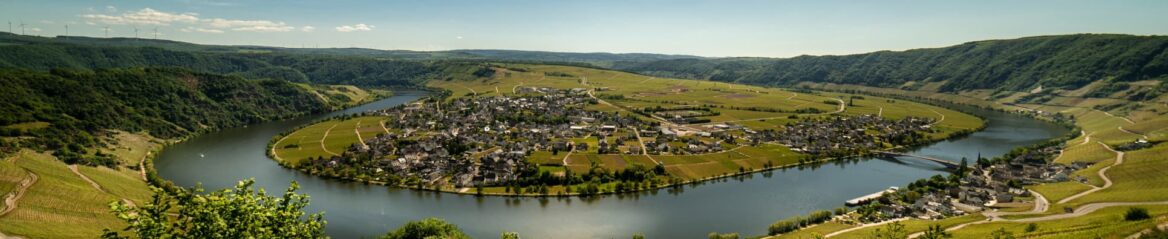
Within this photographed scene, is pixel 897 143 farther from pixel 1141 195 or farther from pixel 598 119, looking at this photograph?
pixel 598 119

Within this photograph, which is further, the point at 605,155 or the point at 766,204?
the point at 605,155

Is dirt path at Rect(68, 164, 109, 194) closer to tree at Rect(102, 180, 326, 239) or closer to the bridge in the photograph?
tree at Rect(102, 180, 326, 239)

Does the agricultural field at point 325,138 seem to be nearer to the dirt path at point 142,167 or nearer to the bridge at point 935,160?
the dirt path at point 142,167

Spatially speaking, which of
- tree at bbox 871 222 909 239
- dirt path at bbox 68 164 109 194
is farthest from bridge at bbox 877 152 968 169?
dirt path at bbox 68 164 109 194

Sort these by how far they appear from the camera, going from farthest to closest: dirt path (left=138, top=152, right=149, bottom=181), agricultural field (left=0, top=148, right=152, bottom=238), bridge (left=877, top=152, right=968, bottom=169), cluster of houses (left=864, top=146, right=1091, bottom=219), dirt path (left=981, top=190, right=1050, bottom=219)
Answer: bridge (left=877, top=152, right=968, bottom=169) → dirt path (left=138, top=152, right=149, bottom=181) → cluster of houses (left=864, top=146, right=1091, bottom=219) → dirt path (left=981, top=190, right=1050, bottom=219) → agricultural field (left=0, top=148, right=152, bottom=238)

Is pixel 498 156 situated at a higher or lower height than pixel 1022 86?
lower

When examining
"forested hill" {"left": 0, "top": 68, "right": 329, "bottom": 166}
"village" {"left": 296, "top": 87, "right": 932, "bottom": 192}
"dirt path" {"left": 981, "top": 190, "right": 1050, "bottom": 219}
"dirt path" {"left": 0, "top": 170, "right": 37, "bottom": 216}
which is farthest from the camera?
"forested hill" {"left": 0, "top": 68, "right": 329, "bottom": 166}

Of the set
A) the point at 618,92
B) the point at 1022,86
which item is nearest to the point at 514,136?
the point at 618,92
